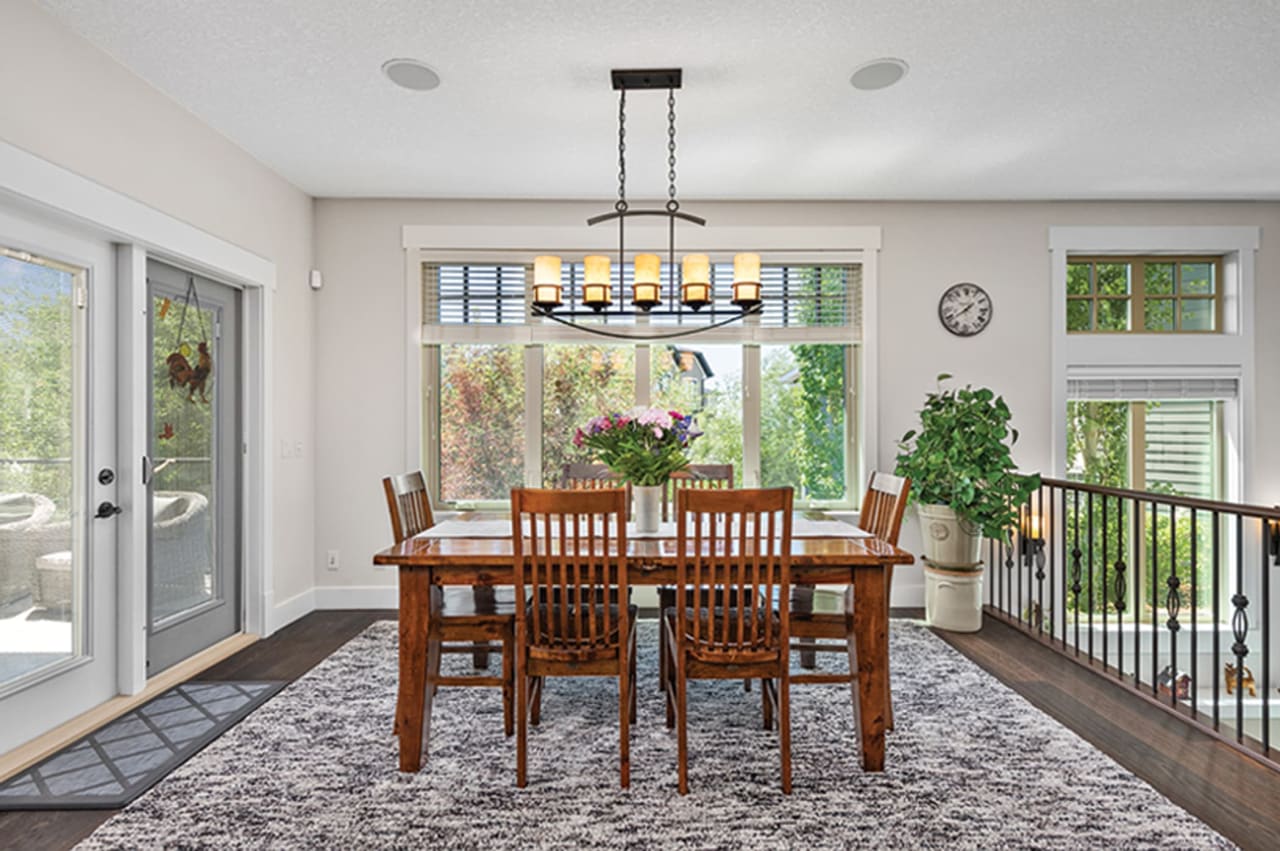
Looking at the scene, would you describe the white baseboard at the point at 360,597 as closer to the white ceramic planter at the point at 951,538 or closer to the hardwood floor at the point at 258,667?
the hardwood floor at the point at 258,667

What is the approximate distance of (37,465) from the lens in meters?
2.54

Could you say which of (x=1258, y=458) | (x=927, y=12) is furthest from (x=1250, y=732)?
(x=927, y=12)

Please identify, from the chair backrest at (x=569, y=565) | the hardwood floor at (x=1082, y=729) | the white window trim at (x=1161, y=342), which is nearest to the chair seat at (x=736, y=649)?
the chair backrest at (x=569, y=565)

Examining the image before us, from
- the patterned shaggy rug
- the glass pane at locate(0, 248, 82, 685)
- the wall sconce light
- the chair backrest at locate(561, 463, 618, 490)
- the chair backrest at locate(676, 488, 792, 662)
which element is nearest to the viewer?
the patterned shaggy rug

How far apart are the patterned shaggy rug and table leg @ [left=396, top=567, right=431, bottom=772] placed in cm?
12

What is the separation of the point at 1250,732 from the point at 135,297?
21.2ft

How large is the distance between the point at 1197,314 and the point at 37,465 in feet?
20.9

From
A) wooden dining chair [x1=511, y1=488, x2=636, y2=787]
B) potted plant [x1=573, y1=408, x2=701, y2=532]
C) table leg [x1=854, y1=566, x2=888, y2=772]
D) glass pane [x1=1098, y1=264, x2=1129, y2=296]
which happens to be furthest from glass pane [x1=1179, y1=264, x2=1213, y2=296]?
wooden dining chair [x1=511, y1=488, x2=636, y2=787]

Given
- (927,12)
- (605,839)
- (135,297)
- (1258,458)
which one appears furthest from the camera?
(1258,458)

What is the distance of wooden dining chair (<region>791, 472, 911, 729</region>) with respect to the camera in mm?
2344

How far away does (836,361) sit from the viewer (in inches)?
180

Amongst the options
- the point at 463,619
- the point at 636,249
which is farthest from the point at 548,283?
the point at 636,249

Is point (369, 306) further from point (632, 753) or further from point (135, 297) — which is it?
point (632, 753)

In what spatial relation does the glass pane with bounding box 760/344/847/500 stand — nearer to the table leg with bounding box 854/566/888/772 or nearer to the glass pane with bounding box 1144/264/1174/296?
the glass pane with bounding box 1144/264/1174/296
